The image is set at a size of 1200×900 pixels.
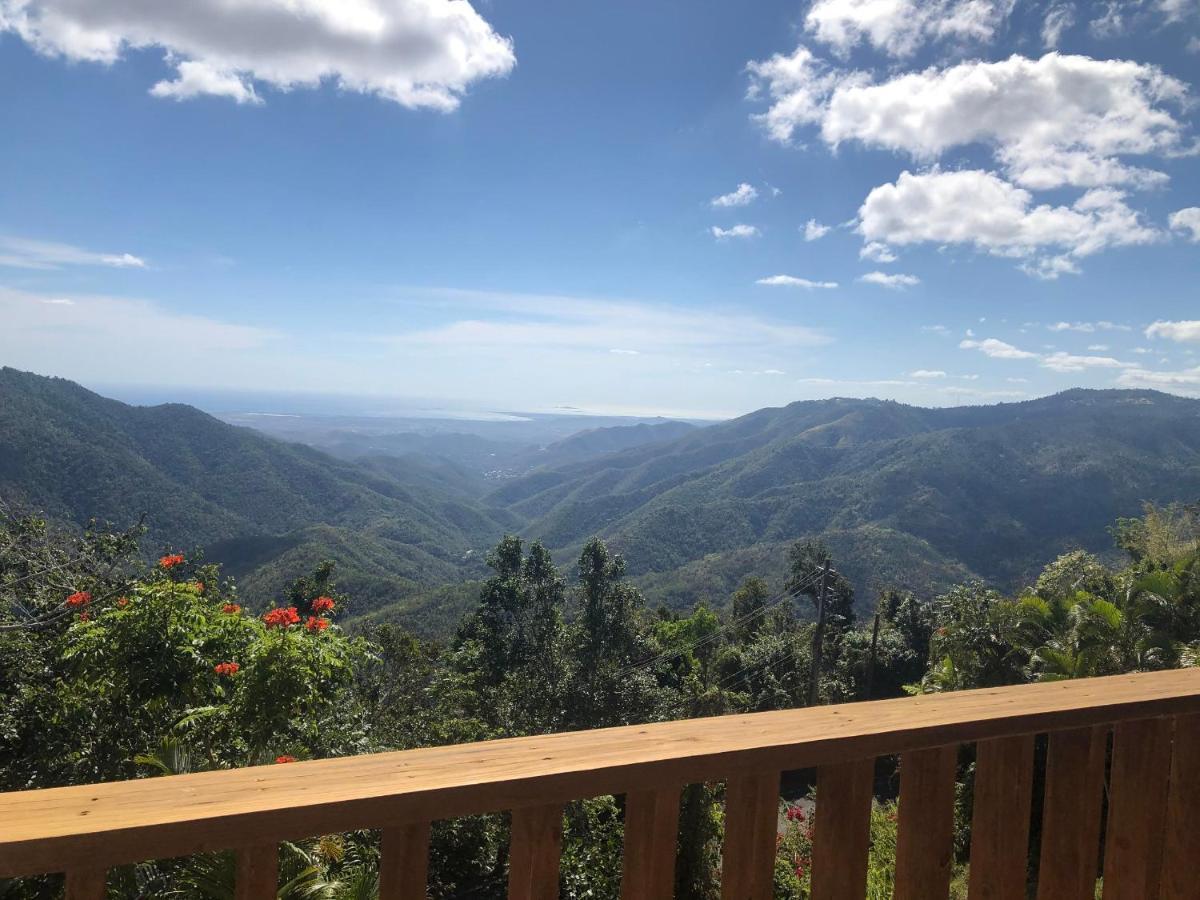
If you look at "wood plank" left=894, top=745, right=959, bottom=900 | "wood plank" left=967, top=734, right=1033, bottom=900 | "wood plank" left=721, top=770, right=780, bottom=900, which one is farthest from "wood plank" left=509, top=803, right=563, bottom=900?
"wood plank" left=967, top=734, right=1033, bottom=900

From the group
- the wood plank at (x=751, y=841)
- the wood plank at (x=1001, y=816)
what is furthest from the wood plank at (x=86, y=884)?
the wood plank at (x=1001, y=816)

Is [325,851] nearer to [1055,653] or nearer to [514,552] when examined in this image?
[1055,653]

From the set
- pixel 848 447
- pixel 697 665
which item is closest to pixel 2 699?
pixel 697 665

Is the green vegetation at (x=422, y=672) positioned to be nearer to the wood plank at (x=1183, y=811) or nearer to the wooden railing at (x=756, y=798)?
the wooden railing at (x=756, y=798)

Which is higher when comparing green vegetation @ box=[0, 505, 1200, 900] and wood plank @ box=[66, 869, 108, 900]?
wood plank @ box=[66, 869, 108, 900]

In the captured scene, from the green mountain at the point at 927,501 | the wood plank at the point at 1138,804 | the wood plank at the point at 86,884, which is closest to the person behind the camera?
the wood plank at the point at 86,884

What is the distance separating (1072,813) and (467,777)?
106 cm

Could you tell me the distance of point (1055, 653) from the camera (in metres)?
9.21

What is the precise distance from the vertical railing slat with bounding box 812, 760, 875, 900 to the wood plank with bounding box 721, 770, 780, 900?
3.0 inches

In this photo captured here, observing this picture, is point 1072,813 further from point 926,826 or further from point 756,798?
point 756,798

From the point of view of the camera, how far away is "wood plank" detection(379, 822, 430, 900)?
833 millimetres

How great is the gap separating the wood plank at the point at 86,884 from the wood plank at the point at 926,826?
3.38 feet

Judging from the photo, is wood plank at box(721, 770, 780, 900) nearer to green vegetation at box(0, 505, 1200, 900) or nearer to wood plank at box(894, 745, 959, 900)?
green vegetation at box(0, 505, 1200, 900)

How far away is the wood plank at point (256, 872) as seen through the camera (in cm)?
77
